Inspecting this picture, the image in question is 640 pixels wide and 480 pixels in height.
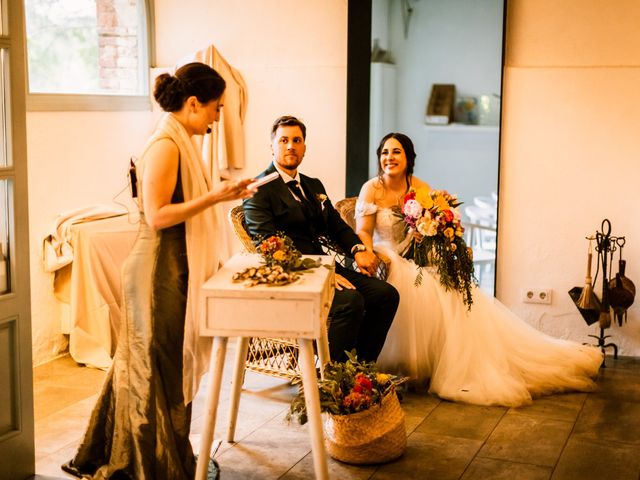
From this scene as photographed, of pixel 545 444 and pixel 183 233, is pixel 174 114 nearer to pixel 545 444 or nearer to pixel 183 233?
pixel 183 233

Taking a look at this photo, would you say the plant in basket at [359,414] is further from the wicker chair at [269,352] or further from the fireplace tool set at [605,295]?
the fireplace tool set at [605,295]

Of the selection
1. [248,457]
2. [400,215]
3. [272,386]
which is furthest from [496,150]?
[248,457]

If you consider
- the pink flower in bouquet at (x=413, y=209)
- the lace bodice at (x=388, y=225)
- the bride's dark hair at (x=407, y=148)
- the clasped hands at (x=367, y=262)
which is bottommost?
the clasped hands at (x=367, y=262)

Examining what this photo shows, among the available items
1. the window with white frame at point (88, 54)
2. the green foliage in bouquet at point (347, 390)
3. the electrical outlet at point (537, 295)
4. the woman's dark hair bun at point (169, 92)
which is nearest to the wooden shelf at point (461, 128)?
the electrical outlet at point (537, 295)

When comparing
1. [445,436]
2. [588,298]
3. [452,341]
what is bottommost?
[445,436]

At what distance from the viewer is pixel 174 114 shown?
3166 mm

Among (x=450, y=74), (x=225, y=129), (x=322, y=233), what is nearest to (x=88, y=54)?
(x=225, y=129)

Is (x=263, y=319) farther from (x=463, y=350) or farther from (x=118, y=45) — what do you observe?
(x=118, y=45)

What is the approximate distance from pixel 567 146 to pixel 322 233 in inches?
66.4

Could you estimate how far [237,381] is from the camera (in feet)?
12.4

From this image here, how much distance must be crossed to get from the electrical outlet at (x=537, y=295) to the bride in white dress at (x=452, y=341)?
0.59 metres

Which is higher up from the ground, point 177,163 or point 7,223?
point 177,163

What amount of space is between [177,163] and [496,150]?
9.12 feet

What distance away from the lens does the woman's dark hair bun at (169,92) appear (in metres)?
3.13
